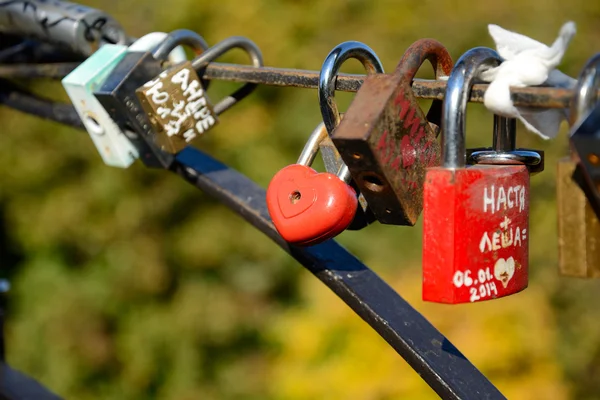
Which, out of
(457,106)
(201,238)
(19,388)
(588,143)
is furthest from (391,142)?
(201,238)

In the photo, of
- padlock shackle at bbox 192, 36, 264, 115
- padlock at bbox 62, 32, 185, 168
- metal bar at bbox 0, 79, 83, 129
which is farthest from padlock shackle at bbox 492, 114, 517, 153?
metal bar at bbox 0, 79, 83, 129

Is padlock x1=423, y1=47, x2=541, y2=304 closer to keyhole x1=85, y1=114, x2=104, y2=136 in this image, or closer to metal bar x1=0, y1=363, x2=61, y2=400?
keyhole x1=85, y1=114, x2=104, y2=136

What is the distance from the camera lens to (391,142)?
649 mm

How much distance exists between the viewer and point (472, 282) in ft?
2.10

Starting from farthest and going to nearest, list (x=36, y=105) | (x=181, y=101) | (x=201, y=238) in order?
(x=201, y=238) → (x=36, y=105) → (x=181, y=101)

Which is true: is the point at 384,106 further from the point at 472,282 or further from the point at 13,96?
the point at 13,96

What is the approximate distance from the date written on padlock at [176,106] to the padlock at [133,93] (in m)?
0.02

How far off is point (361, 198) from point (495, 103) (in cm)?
19

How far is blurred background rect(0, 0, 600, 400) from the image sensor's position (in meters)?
3.33

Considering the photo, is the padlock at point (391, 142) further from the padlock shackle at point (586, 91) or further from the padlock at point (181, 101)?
the padlock at point (181, 101)

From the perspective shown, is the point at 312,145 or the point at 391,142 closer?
the point at 391,142

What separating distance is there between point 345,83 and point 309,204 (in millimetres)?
114

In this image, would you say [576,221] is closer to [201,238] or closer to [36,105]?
[36,105]

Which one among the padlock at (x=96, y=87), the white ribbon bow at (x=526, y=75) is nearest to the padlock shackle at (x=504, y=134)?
the white ribbon bow at (x=526, y=75)
